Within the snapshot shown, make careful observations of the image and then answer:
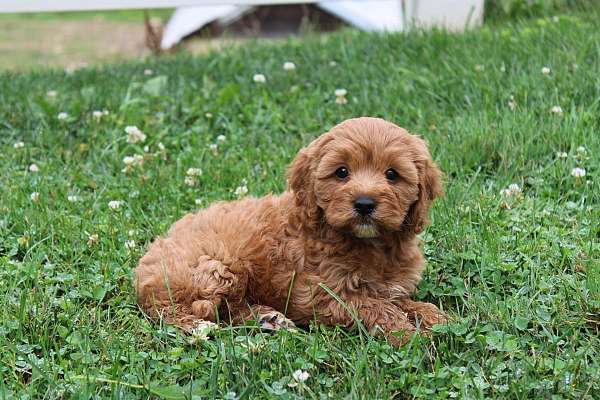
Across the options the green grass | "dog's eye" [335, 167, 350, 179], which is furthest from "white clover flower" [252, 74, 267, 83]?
"dog's eye" [335, 167, 350, 179]

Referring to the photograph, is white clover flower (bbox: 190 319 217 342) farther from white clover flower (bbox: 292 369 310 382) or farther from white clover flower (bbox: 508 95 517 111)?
white clover flower (bbox: 508 95 517 111)

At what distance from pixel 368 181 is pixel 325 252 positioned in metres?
0.46

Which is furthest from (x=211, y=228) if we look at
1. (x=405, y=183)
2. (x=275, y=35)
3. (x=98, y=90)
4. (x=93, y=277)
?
(x=275, y=35)

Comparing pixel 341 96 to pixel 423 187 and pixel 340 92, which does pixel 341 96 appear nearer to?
pixel 340 92

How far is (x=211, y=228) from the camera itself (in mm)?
4391

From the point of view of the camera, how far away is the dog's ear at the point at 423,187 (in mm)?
4051

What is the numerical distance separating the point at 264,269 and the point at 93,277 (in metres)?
0.93

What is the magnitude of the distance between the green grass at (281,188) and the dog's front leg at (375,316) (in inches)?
3.6

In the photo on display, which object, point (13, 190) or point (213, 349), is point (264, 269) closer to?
point (213, 349)

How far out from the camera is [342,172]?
3980 millimetres

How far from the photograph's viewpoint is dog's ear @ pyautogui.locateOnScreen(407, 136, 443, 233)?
4.05 meters

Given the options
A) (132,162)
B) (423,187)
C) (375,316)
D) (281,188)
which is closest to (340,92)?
(281,188)

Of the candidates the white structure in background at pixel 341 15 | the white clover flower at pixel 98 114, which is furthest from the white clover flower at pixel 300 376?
the white structure in background at pixel 341 15

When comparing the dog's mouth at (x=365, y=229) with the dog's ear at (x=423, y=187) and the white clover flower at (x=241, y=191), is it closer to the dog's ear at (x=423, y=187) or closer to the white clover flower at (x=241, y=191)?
the dog's ear at (x=423, y=187)
